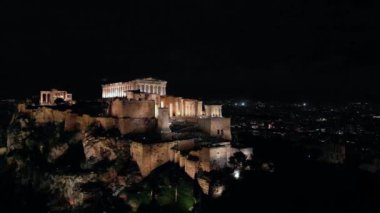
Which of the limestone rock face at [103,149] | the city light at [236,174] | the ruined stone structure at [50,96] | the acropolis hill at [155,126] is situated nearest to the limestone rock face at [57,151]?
the acropolis hill at [155,126]

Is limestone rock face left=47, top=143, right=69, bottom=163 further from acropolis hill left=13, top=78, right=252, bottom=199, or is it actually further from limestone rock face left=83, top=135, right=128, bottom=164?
limestone rock face left=83, top=135, right=128, bottom=164

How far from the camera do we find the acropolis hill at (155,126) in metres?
40.7

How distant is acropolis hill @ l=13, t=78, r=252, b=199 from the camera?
4066 cm

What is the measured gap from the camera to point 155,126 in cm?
4966

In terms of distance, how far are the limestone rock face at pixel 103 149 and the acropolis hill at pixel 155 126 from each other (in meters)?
0.13

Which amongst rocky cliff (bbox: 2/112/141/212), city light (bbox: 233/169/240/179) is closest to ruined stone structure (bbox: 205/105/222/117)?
rocky cliff (bbox: 2/112/141/212)

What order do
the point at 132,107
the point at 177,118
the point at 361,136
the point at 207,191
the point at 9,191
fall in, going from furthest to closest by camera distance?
the point at 361,136
the point at 177,118
the point at 9,191
the point at 132,107
the point at 207,191

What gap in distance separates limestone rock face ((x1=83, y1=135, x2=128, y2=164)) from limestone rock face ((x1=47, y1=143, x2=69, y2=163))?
5.53 m

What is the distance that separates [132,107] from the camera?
49.4 meters

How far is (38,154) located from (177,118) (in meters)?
21.9

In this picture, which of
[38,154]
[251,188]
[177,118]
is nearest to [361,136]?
[177,118]

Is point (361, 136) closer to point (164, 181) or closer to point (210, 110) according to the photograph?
point (210, 110)

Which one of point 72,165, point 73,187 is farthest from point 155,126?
point 73,187

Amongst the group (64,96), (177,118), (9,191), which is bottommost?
(9,191)
